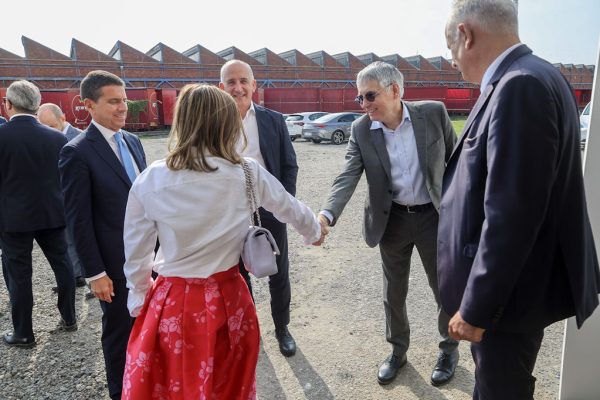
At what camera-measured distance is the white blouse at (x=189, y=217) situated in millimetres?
1789

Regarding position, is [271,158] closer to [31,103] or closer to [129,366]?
[129,366]

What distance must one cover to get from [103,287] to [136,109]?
2467cm

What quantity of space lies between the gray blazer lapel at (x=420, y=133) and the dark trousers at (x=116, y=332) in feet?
6.78

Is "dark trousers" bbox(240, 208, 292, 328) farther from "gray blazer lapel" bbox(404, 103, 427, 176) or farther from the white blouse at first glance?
the white blouse

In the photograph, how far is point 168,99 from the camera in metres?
26.1

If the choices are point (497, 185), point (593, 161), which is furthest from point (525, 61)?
point (593, 161)

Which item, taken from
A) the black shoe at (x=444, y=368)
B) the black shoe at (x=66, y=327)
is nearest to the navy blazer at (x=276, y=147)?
the black shoe at (x=444, y=368)

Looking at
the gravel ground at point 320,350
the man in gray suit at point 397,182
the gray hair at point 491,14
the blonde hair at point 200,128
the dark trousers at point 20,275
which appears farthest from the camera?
the dark trousers at point 20,275

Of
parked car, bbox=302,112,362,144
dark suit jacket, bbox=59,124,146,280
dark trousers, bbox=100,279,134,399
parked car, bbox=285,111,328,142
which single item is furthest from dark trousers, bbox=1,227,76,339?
parked car, bbox=285,111,328,142

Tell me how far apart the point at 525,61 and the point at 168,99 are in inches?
1060

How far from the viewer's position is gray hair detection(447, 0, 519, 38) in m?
1.54

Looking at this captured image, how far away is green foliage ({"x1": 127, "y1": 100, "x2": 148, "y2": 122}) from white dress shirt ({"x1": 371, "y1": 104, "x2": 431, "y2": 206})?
80.7 feet

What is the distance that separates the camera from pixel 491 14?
1551 mm

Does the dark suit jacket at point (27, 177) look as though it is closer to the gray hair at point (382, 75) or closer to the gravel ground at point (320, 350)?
the gravel ground at point (320, 350)
